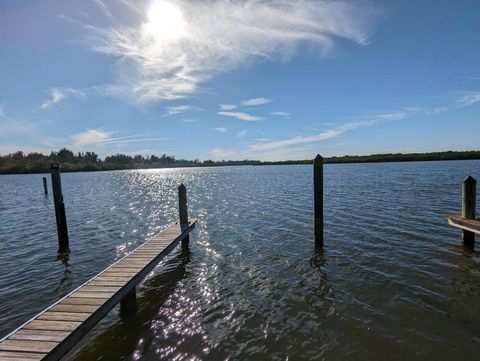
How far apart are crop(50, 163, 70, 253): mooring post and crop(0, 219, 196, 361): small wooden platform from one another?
645 centimetres

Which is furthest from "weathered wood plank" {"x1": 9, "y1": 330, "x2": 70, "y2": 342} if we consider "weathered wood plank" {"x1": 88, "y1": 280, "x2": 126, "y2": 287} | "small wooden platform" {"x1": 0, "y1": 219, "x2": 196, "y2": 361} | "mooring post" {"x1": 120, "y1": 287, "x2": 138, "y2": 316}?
"mooring post" {"x1": 120, "y1": 287, "x2": 138, "y2": 316}

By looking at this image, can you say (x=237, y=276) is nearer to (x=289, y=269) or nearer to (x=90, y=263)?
(x=289, y=269)

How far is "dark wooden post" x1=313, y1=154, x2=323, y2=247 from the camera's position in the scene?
1137cm

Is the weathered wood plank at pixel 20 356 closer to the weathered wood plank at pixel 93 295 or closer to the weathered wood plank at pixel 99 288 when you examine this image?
the weathered wood plank at pixel 93 295

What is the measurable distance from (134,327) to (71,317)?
5.91ft

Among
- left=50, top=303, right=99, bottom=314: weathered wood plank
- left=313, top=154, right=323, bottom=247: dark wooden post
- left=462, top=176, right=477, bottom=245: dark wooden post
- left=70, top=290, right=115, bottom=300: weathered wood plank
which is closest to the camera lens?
left=50, top=303, right=99, bottom=314: weathered wood plank

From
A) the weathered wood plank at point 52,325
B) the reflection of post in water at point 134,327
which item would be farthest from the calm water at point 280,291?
the weathered wood plank at point 52,325

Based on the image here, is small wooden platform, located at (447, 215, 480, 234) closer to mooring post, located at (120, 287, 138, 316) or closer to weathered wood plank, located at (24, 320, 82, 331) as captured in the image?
mooring post, located at (120, 287, 138, 316)

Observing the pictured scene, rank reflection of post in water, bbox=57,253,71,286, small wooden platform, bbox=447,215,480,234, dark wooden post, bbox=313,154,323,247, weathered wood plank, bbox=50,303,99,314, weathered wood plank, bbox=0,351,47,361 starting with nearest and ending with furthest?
weathered wood plank, bbox=0,351,47,361, weathered wood plank, bbox=50,303,99,314, reflection of post in water, bbox=57,253,71,286, small wooden platform, bbox=447,215,480,234, dark wooden post, bbox=313,154,323,247

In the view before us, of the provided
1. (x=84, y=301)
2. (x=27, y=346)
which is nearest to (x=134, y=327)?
(x=84, y=301)

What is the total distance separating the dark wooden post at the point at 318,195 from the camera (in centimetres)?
1137

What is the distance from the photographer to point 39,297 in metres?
8.59

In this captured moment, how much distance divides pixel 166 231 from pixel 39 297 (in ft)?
16.3


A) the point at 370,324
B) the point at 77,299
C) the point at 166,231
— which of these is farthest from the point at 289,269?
the point at 77,299
